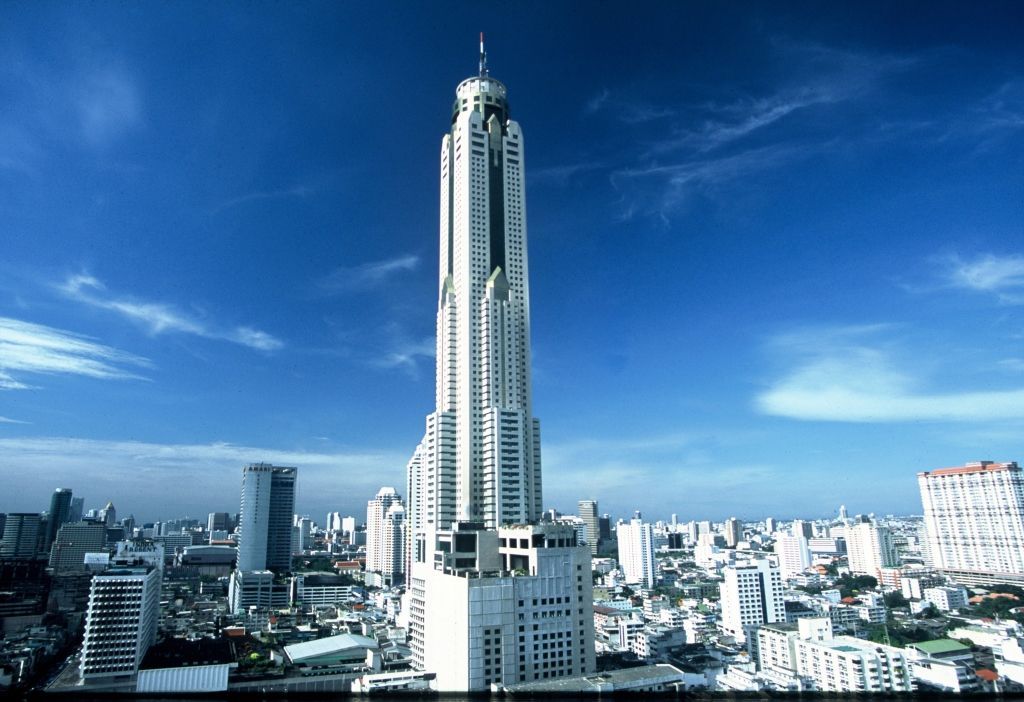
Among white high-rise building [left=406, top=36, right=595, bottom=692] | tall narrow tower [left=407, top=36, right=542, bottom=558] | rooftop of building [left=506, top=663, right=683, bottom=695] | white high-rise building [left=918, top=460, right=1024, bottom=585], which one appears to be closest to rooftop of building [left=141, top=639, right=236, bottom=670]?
white high-rise building [left=406, top=36, right=595, bottom=692]

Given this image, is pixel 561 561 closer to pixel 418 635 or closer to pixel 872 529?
pixel 418 635

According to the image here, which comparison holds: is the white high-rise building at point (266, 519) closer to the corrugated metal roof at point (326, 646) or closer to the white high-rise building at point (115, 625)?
the corrugated metal roof at point (326, 646)

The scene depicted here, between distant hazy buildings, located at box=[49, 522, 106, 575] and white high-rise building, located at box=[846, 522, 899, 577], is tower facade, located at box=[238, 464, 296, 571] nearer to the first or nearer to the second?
distant hazy buildings, located at box=[49, 522, 106, 575]

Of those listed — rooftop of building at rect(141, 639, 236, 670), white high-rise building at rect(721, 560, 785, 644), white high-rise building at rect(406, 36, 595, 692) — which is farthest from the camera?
white high-rise building at rect(721, 560, 785, 644)

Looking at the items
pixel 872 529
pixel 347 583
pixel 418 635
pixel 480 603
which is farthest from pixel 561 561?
pixel 872 529

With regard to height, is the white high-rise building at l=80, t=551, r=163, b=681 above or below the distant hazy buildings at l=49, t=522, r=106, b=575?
below

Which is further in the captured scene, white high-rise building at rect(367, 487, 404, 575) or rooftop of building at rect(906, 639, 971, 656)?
white high-rise building at rect(367, 487, 404, 575)

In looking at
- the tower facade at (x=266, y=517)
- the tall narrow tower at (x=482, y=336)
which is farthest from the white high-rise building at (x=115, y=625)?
the tower facade at (x=266, y=517)
